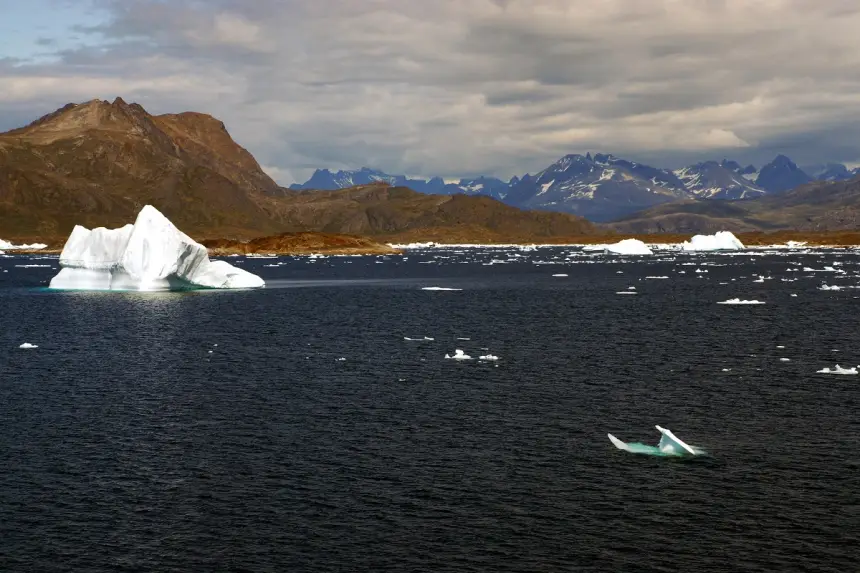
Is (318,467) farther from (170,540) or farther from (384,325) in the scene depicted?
(384,325)

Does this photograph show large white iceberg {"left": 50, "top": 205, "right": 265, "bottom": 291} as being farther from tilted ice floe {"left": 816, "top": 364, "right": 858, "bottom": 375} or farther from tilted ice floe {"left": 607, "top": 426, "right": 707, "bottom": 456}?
tilted ice floe {"left": 607, "top": 426, "right": 707, "bottom": 456}

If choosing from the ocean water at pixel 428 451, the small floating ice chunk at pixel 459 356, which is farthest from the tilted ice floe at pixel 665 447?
the small floating ice chunk at pixel 459 356

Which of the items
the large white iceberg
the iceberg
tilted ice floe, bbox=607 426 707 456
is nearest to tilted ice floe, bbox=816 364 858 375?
the iceberg

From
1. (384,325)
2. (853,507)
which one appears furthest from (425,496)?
(384,325)

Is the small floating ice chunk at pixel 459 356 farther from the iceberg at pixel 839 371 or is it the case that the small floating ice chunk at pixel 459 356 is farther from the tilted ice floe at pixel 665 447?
the tilted ice floe at pixel 665 447

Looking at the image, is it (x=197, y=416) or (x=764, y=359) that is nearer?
(x=197, y=416)

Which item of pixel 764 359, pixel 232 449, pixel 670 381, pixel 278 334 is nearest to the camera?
pixel 232 449
